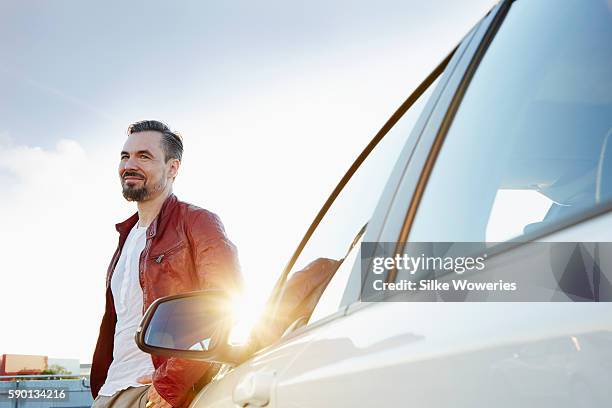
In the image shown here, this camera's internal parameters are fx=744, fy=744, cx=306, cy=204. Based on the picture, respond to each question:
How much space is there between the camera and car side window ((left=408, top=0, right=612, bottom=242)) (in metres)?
0.97

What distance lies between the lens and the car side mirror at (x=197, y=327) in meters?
1.98

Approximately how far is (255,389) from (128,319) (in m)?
2.29

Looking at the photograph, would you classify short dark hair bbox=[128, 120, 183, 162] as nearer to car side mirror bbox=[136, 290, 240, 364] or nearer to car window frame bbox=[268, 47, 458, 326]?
car window frame bbox=[268, 47, 458, 326]

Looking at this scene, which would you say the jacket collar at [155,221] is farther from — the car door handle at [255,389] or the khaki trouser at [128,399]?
the car door handle at [255,389]

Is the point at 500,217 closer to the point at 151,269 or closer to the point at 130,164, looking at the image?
the point at 151,269

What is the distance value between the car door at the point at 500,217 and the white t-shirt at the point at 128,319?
2.21 meters

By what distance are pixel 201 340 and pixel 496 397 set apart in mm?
1303

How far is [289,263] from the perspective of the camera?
7.48 feet

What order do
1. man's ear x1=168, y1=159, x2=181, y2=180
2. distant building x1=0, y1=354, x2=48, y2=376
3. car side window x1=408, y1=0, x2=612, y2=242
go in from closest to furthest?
car side window x1=408, y1=0, x2=612, y2=242 → man's ear x1=168, y1=159, x2=181, y2=180 → distant building x1=0, y1=354, x2=48, y2=376

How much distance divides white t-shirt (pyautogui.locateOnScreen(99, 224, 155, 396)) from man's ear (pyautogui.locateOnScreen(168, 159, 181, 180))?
37 centimetres

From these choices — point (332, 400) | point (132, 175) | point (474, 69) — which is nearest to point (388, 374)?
point (332, 400)

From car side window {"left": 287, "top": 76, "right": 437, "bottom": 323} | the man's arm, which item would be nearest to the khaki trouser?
the man's arm

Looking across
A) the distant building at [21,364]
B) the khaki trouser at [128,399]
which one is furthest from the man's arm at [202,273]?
the distant building at [21,364]

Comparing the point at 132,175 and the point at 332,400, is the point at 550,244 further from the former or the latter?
the point at 132,175
